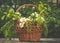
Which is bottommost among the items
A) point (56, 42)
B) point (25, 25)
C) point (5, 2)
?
point (56, 42)

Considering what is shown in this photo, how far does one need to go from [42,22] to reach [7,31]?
1.85 feet

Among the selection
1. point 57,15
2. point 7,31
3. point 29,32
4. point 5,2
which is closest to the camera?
point 29,32

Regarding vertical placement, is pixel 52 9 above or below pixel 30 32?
above

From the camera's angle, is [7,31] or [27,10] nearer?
[7,31]

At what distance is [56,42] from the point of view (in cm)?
352

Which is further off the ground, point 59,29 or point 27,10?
point 27,10

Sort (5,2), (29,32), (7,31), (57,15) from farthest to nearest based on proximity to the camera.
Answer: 1. (5,2)
2. (57,15)
3. (7,31)
4. (29,32)

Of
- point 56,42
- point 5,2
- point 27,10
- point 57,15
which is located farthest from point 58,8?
point 56,42

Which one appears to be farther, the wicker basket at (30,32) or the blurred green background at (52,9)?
the blurred green background at (52,9)

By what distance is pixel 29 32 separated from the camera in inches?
129

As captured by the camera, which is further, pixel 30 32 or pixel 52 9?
pixel 52 9

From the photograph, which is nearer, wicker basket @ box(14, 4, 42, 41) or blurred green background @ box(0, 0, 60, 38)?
wicker basket @ box(14, 4, 42, 41)

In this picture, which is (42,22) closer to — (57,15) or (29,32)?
(29,32)

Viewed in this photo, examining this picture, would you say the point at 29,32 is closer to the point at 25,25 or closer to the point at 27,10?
the point at 25,25
